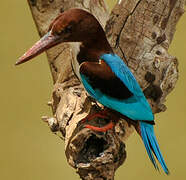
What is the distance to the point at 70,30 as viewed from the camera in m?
1.87

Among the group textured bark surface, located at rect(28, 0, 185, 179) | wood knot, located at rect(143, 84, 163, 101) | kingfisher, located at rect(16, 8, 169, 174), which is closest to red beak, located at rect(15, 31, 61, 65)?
kingfisher, located at rect(16, 8, 169, 174)

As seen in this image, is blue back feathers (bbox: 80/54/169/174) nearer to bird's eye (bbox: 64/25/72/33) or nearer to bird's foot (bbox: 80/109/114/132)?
bird's foot (bbox: 80/109/114/132)

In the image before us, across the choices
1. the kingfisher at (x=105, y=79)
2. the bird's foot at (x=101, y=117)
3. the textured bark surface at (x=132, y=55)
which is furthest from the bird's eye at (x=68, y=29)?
the bird's foot at (x=101, y=117)

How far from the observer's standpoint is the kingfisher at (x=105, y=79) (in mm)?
1843

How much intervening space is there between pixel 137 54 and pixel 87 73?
0.34 metres

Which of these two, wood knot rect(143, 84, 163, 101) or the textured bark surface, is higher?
the textured bark surface

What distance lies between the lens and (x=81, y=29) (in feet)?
6.19

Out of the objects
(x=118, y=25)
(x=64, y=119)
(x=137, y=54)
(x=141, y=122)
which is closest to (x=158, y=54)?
(x=137, y=54)

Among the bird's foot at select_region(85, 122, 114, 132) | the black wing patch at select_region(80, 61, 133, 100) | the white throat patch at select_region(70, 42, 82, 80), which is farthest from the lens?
the white throat patch at select_region(70, 42, 82, 80)

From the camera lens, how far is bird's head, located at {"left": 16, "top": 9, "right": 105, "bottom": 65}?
1853 millimetres

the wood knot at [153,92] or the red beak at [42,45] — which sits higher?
the red beak at [42,45]

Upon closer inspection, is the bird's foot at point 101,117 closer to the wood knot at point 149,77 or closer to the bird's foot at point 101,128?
the bird's foot at point 101,128

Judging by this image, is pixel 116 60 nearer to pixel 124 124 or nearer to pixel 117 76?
pixel 117 76

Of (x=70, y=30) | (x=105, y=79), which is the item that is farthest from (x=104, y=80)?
(x=70, y=30)
